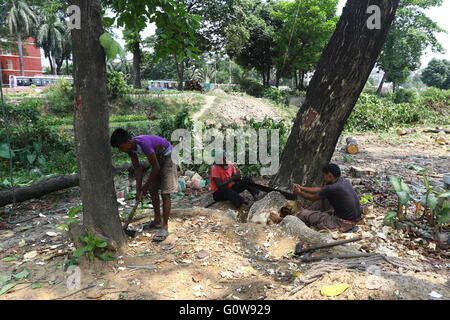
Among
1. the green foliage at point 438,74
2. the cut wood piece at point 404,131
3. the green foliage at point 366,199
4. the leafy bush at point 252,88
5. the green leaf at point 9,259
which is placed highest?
the green foliage at point 438,74

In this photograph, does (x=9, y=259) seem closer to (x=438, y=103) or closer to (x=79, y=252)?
(x=79, y=252)

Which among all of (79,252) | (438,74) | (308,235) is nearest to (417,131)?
(308,235)

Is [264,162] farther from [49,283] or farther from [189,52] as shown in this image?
[49,283]

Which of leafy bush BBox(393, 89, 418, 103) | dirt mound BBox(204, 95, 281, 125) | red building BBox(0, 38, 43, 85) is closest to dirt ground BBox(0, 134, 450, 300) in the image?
dirt mound BBox(204, 95, 281, 125)

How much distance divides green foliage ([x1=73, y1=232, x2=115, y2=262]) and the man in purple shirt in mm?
612

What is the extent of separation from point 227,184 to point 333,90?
1.92 meters

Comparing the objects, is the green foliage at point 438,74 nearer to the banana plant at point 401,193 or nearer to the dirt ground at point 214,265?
the dirt ground at point 214,265

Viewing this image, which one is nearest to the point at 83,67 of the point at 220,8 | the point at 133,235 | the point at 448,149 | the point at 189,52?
the point at 189,52

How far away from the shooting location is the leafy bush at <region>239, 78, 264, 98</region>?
23.7 m

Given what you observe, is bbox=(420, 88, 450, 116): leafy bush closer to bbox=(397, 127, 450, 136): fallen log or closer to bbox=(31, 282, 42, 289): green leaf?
bbox=(397, 127, 450, 136): fallen log

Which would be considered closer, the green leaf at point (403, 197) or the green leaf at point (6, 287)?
the green leaf at point (6, 287)

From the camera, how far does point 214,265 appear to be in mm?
3143

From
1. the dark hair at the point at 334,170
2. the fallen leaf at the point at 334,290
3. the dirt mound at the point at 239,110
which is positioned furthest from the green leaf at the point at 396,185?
the dirt mound at the point at 239,110

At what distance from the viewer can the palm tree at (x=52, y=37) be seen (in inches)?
1390
